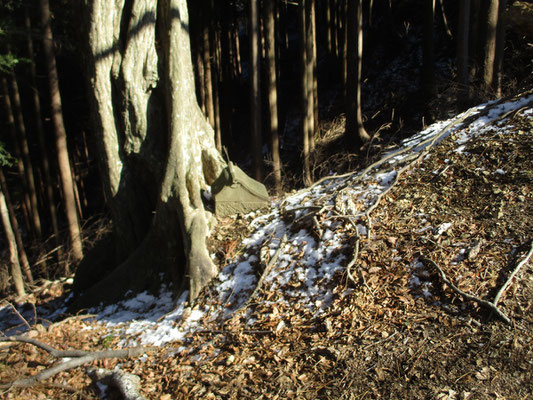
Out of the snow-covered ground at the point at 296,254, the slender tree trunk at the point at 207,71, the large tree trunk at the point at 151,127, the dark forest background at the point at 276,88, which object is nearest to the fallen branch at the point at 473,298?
the snow-covered ground at the point at 296,254

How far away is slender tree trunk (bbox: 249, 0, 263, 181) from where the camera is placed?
1091 centimetres

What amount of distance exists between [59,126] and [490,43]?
11.3 meters

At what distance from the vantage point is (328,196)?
560cm

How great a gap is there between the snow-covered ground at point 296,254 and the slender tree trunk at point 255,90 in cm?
590

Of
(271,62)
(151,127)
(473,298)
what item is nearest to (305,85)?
(271,62)

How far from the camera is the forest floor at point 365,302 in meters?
3.01

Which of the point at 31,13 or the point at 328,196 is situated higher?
the point at 31,13

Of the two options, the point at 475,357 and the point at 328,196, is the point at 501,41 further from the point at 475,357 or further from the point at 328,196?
the point at 475,357

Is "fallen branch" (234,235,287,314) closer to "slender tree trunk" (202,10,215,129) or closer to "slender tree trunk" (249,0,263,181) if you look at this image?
"slender tree trunk" (249,0,263,181)

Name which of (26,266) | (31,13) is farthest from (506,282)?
(31,13)

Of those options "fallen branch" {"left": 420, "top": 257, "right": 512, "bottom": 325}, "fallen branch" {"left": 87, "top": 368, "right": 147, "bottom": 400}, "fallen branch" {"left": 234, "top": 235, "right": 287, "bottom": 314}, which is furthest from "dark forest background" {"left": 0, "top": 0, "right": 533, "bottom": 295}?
"fallen branch" {"left": 87, "top": 368, "right": 147, "bottom": 400}

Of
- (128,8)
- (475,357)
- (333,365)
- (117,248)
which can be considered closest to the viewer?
(475,357)

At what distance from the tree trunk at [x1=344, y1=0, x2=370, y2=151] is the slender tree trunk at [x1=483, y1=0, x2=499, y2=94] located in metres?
3.10

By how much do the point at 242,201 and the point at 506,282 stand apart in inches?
149
